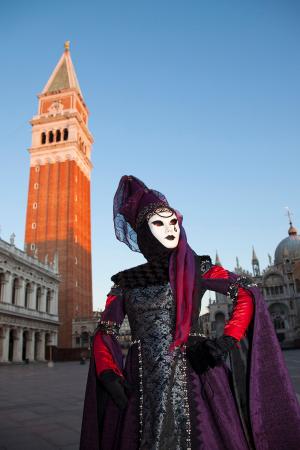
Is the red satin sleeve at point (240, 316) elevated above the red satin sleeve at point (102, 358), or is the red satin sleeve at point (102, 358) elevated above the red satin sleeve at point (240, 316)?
the red satin sleeve at point (240, 316)

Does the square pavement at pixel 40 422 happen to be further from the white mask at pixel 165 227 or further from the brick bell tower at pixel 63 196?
the brick bell tower at pixel 63 196

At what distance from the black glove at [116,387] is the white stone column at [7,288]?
95.2ft

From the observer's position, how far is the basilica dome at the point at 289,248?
58219 millimetres

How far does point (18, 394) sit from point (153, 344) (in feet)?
24.0

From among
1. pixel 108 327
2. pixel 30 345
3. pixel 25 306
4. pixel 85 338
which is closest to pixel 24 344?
pixel 30 345

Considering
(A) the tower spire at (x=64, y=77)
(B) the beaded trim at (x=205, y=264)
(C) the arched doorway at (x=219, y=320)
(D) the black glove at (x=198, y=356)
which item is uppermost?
(A) the tower spire at (x=64, y=77)

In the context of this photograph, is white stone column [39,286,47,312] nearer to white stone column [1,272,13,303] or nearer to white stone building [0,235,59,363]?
white stone building [0,235,59,363]

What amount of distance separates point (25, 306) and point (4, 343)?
492 cm

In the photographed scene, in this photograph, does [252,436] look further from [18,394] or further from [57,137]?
[57,137]

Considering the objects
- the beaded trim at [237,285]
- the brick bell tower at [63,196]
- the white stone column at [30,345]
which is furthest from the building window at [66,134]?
the beaded trim at [237,285]

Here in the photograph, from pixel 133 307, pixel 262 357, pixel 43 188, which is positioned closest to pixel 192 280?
pixel 133 307

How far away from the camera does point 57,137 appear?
50.9 m

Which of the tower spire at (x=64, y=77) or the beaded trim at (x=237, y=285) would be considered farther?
the tower spire at (x=64, y=77)

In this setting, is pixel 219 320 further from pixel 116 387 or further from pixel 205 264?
pixel 116 387
